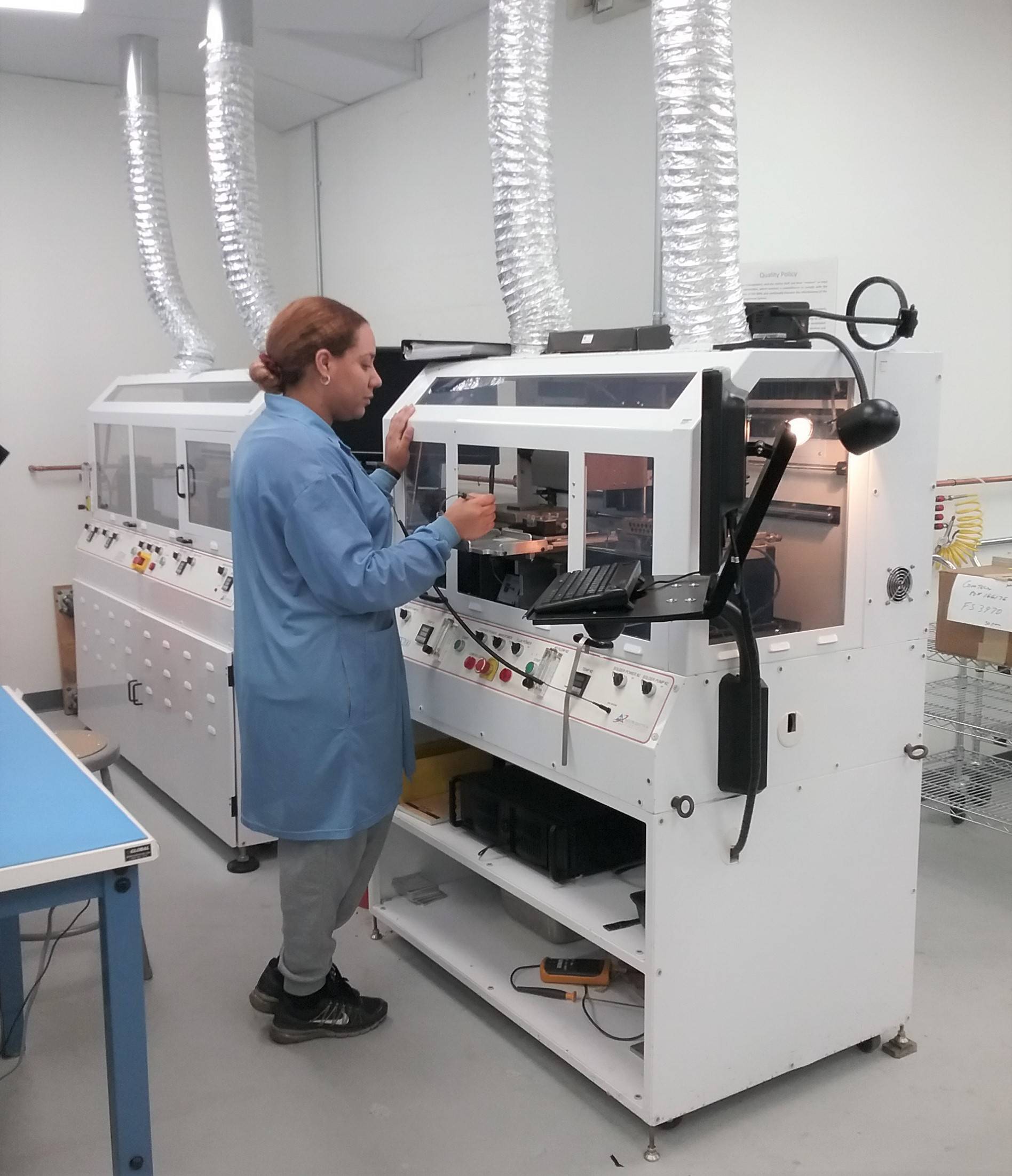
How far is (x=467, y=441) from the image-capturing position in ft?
7.19

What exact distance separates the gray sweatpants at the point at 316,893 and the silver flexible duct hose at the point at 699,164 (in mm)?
1164

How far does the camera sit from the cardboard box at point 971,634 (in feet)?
9.87

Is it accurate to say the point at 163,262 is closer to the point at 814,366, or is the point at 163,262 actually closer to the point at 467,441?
the point at 467,441

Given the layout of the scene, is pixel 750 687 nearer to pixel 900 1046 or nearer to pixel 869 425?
pixel 869 425

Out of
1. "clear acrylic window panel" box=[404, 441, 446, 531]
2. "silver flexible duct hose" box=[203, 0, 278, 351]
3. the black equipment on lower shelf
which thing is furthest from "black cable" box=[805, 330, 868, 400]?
"silver flexible duct hose" box=[203, 0, 278, 351]

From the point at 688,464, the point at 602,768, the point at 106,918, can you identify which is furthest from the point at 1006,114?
the point at 106,918

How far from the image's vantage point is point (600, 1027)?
2139 millimetres

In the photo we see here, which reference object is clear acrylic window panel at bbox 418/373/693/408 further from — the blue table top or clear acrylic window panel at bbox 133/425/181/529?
clear acrylic window panel at bbox 133/425/181/529

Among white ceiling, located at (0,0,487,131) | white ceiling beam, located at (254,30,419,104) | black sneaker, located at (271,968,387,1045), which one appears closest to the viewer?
black sneaker, located at (271,968,387,1045)

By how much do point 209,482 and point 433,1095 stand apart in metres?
1.98

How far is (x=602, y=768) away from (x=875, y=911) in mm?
668

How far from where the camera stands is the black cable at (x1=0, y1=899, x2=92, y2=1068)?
2.21 m

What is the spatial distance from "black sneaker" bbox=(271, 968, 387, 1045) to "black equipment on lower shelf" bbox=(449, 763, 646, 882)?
429 millimetres

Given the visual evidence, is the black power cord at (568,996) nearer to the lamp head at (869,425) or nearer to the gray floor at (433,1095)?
the gray floor at (433,1095)
